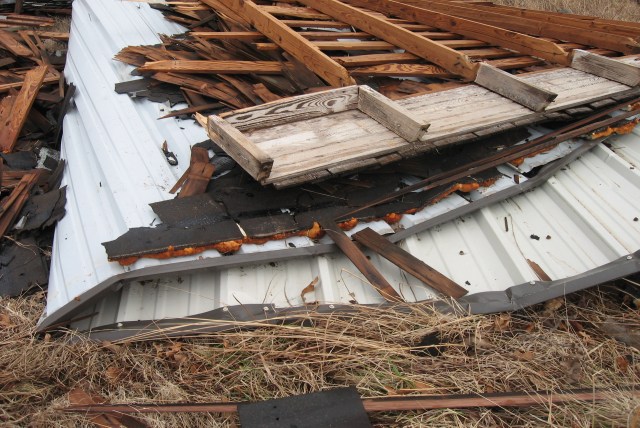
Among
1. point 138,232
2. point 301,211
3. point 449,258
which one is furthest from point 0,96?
point 449,258

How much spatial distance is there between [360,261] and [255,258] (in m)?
0.63

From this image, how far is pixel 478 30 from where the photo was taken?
16.6 feet

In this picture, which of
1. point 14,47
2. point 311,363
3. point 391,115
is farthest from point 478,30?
point 14,47

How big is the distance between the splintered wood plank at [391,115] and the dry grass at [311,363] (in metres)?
1.13

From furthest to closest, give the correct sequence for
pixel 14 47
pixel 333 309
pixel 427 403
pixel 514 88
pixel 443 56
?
pixel 14 47 < pixel 443 56 < pixel 514 88 < pixel 333 309 < pixel 427 403

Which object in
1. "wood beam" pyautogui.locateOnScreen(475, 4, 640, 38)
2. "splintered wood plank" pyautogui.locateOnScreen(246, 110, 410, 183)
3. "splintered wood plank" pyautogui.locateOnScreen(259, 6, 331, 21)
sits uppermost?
"wood beam" pyautogui.locateOnScreen(475, 4, 640, 38)

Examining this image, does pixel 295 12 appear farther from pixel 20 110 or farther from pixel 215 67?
pixel 20 110

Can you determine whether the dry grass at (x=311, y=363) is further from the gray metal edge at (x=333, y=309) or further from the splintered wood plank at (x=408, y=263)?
the splintered wood plank at (x=408, y=263)

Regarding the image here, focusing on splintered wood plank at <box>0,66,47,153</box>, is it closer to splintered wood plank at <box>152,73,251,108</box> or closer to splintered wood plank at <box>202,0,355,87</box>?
splintered wood plank at <box>152,73,251,108</box>

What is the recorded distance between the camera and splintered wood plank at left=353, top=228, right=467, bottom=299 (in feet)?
9.94

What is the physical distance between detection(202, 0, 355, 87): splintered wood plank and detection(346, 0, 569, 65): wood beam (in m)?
1.45

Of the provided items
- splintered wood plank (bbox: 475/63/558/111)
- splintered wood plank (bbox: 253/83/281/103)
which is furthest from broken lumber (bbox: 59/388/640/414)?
splintered wood plank (bbox: 253/83/281/103)

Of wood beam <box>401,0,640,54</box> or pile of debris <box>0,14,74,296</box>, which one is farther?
wood beam <box>401,0,640,54</box>

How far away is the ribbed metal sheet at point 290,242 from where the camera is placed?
2.98m
